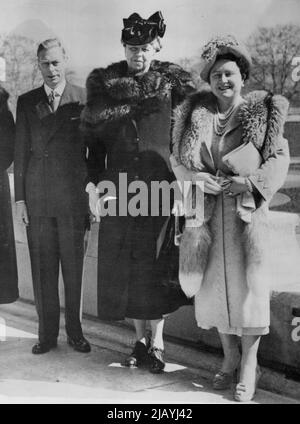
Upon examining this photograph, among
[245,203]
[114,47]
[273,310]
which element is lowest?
[273,310]

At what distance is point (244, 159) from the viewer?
387 centimetres

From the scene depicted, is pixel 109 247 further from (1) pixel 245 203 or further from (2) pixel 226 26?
(2) pixel 226 26

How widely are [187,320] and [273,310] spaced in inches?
24.4

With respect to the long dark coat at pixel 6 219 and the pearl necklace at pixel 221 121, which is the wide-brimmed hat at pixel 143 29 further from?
the long dark coat at pixel 6 219

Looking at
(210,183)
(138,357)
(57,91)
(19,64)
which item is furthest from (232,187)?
(19,64)

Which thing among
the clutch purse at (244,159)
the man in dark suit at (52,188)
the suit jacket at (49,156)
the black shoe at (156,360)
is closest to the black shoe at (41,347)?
the man in dark suit at (52,188)

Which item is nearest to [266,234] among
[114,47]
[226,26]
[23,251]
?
A: [226,26]

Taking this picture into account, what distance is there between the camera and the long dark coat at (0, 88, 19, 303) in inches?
184

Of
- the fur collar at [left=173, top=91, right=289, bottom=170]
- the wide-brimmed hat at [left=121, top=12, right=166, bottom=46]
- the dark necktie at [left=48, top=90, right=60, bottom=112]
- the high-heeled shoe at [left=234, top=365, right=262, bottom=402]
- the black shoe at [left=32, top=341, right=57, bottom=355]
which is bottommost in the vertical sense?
the high-heeled shoe at [left=234, top=365, right=262, bottom=402]

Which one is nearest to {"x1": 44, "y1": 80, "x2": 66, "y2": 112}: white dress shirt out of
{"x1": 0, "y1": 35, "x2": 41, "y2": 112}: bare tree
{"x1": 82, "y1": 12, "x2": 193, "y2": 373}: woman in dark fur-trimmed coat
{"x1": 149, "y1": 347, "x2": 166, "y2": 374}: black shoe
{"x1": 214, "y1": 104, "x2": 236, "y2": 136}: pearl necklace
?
{"x1": 0, "y1": 35, "x2": 41, "y2": 112}: bare tree

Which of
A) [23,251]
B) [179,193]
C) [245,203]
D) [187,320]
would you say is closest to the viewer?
[245,203]

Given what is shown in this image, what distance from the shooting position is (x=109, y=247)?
14.5 ft

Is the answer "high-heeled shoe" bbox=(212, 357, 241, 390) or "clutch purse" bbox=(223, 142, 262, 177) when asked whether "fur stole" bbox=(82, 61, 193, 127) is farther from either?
"high-heeled shoe" bbox=(212, 357, 241, 390)

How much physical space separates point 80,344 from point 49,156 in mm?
1256
